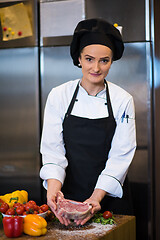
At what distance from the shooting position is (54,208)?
1703mm

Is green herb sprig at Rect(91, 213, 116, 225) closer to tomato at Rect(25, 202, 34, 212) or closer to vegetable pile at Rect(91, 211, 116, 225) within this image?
vegetable pile at Rect(91, 211, 116, 225)

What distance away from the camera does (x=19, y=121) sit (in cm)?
321

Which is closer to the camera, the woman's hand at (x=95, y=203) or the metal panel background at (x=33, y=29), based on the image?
the woman's hand at (x=95, y=203)

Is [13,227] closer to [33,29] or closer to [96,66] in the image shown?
[96,66]

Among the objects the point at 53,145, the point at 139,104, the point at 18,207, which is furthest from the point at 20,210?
the point at 139,104

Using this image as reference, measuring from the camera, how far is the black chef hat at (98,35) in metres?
1.88

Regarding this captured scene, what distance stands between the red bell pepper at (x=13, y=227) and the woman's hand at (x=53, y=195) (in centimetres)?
19

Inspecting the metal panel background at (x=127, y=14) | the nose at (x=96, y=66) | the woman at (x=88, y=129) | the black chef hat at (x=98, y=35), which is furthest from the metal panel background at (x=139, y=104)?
the nose at (x=96, y=66)

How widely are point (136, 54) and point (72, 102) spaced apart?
1034mm

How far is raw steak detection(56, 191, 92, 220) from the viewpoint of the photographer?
1589mm

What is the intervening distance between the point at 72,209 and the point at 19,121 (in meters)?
1.69

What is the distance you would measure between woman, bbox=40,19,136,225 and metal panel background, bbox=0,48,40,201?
3.66 feet

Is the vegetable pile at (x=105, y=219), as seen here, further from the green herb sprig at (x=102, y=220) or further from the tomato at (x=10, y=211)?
the tomato at (x=10, y=211)

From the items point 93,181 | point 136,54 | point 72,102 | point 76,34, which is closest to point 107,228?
point 93,181
